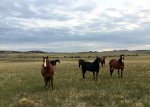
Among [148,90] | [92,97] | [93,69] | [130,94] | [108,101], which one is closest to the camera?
[108,101]

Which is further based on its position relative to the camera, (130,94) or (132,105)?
(130,94)

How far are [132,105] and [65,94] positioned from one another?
12.1 ft

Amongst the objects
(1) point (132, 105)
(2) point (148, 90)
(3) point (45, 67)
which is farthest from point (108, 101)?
(3) point (45, 67)

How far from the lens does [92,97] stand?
8867 millimetres

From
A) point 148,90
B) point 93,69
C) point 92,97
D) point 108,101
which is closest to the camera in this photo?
point 108,101

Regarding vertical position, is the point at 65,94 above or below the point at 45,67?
below

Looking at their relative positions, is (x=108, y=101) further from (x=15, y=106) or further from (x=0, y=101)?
(x=0, y=101)

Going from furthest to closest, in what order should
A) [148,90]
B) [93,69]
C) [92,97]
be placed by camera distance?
[93,69] < [148,90] < [92,97]

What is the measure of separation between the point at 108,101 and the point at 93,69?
7685 mm

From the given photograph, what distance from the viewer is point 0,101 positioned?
8.56 m

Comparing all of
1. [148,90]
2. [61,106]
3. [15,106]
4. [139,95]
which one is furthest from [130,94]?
[15,106]

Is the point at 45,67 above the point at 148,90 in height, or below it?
above

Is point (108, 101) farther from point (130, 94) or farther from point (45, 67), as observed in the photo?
point (45, 67)

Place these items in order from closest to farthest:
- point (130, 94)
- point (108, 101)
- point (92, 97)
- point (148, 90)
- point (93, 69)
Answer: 1. point (108, 101)
2. point (92, 97)
3. point (130, 94)
4. point (148, 90)
5. point (93, 69)
